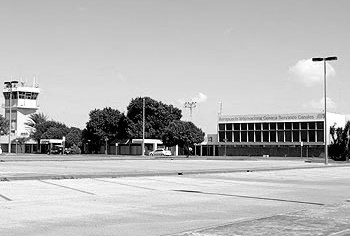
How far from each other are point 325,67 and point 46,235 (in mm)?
44810

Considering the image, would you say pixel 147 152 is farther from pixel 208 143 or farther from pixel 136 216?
pixel 136 216

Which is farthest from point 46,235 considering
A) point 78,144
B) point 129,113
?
point 78,144

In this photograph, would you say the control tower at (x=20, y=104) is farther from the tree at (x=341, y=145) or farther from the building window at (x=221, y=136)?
the tree at (x=341, y=145)

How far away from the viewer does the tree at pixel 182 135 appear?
93.6 meters

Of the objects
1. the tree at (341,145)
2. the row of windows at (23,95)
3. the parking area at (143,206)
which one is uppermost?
the row of windows at (23,95)

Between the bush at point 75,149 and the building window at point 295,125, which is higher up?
the building window at point 295,125

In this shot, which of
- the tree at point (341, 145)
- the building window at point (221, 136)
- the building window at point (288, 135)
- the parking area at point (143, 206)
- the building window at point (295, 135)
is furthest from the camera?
the building window at point (221, 136)

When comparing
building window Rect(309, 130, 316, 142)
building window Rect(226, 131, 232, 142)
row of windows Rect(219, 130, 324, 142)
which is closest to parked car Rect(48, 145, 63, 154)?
row of windows Rect(219, 130, 324, 142)

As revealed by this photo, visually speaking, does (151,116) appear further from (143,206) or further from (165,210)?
(165,210)

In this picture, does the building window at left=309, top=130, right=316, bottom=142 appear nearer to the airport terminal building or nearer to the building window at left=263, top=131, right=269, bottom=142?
the airport terminal building

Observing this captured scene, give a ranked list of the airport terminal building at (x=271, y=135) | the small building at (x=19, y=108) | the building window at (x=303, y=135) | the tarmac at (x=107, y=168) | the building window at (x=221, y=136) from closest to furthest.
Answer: the tarmac at (x=107, y=168), the airport terminal building at (x=271, y=135), the building window at (x=303, y=135), the building window at (x=221, y=136), the small building at (x=19, y=108)

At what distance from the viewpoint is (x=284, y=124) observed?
101750 mm

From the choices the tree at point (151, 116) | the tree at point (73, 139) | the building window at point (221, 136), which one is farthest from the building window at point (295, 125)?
the tree at point (73, 139)

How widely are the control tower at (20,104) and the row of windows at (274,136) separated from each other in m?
50.9
